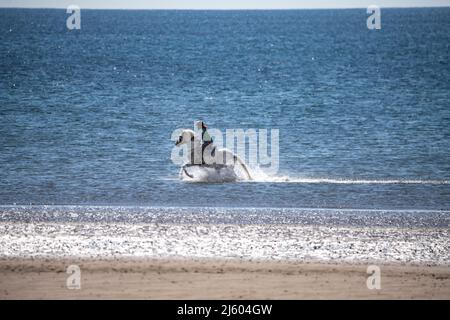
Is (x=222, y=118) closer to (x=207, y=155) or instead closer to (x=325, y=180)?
(x=325, y=180)

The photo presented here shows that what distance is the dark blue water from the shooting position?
20719 mm

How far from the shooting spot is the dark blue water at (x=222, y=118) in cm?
2072

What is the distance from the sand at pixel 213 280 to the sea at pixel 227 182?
2.16 feet

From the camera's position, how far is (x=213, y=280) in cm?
1178

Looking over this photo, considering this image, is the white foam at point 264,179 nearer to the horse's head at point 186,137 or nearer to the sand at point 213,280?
the horse's head at point 186,137

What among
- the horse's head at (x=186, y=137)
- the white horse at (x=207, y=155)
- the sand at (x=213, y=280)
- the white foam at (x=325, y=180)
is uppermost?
the horse's head at (x=186, y=137)

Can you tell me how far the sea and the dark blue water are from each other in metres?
0.10

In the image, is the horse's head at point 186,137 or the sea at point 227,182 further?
the horse's head at point 186,137

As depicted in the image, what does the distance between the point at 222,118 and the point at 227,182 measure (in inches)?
776

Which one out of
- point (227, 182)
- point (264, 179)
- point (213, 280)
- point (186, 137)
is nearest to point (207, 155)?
point (186, 137)

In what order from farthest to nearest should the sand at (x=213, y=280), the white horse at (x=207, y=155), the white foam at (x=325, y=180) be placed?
the white foam at (x=325, y=180) < the white horse at (x=207, y=155) < the sand at (x=213, y=280)

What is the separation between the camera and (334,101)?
4869cm

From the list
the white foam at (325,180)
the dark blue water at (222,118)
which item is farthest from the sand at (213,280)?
the white foam at (325,180)

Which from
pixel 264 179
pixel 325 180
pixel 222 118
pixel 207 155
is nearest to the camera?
pixel 207 155
